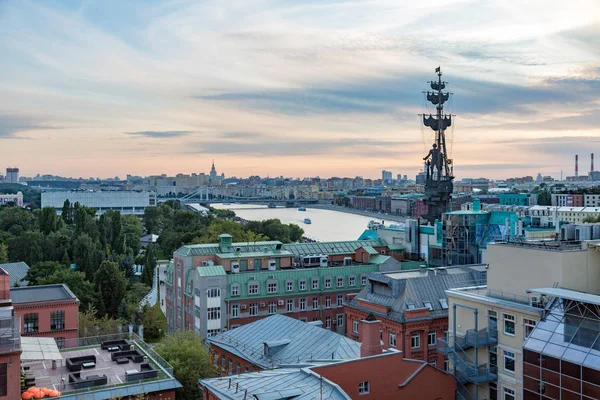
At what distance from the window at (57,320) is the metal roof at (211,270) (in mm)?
4888

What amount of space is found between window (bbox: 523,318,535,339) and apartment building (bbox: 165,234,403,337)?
473 inches

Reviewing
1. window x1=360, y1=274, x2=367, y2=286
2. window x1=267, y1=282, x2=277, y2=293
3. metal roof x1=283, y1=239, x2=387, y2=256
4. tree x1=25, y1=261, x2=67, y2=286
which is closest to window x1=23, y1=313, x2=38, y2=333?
window x1=267, y1=282, x2=277, y2=293

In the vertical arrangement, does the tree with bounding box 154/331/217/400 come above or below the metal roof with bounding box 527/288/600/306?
below

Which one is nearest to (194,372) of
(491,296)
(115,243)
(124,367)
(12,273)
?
(124,367)

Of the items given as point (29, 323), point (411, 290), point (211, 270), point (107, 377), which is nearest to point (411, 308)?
point (411, 290)

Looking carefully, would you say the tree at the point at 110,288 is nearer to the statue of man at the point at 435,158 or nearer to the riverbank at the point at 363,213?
the statue of man at the point at 435,158

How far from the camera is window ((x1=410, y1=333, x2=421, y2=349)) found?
17.5 m

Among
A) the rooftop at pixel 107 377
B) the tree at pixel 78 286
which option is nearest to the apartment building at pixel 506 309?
the rooftop at pixel 107 377

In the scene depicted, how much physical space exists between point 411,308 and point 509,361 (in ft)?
17.0

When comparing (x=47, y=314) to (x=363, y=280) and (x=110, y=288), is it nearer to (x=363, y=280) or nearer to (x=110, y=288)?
(x=110, y=288)

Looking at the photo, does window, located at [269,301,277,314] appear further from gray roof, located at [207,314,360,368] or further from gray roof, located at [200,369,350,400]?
gray roof, located at [200,369,350,400]

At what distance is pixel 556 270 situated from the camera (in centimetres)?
1195

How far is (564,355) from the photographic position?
35.7ft

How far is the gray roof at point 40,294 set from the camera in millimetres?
18828
